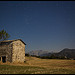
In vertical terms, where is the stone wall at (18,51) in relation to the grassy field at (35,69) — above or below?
above

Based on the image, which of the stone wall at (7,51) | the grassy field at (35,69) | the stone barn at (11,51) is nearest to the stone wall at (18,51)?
the stone barn at (11,51)

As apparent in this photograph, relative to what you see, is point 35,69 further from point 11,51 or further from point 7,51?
point 7,51

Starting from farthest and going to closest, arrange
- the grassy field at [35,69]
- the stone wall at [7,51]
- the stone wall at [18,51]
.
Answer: the stone wall at [18,51]
the stone wall at [7,51]
the grassy field at [35,69]

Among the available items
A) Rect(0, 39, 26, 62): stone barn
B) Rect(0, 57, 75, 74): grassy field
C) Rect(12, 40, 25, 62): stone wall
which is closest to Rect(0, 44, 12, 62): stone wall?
Rect(0, 39, 26, 62): stone barn

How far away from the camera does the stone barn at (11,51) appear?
30425 mm

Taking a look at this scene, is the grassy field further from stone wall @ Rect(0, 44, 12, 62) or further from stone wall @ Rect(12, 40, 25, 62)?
stone wall @ Rect(0, 44, 12, 62)

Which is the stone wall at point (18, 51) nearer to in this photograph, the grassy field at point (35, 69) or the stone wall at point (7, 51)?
the stone wall at point (7, 51)

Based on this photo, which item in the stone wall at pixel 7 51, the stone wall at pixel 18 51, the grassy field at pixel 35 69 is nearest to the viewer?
the grassy field at pixel 35 69

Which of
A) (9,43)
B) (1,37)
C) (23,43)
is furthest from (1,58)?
(1,37)

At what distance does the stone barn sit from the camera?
30.4 meters

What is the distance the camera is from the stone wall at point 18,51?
3065 cm

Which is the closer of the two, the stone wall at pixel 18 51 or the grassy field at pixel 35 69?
the grassy field at pixel 35 69

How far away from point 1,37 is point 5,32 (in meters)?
2.74

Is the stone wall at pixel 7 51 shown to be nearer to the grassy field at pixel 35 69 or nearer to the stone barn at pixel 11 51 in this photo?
the stone barn at pixel 11 51
